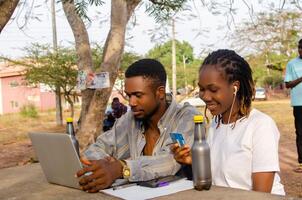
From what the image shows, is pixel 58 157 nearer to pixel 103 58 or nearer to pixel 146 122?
pixel 146 122

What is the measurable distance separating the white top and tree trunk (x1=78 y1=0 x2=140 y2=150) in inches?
132

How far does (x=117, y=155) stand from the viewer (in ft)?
7.23

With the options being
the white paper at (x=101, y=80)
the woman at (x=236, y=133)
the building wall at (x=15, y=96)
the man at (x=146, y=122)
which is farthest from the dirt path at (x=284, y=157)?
the building wall at (x=15, y=96)

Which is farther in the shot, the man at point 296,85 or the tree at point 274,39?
the tree at point 274,39

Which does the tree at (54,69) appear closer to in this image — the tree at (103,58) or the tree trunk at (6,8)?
the tree at (103,58)

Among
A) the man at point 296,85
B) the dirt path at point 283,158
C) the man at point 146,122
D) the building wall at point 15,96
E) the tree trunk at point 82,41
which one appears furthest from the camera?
the building wall at point 15,96

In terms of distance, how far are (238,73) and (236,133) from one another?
228 millimetres

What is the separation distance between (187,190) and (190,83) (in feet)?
92.9

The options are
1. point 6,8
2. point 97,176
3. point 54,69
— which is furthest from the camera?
point 54,69

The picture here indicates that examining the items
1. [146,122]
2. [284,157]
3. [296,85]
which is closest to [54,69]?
[284,157]

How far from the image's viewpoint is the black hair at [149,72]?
2.13 metres

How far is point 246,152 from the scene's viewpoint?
1.73m

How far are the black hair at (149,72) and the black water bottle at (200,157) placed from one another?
593mm

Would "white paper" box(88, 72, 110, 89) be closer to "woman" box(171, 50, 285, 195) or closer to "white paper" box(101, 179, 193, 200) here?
"woman" box(171, 50, 285, 195)
